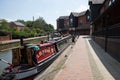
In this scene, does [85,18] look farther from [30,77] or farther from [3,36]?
[30,77]

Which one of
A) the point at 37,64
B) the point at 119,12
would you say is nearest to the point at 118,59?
the point at 37,64

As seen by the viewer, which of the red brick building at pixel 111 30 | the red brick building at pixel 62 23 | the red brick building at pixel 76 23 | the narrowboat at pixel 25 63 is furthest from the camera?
the red brick building at pixel 62 23

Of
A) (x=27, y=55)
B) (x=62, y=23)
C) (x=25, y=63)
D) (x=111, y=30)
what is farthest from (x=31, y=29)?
(x=27, y=55)

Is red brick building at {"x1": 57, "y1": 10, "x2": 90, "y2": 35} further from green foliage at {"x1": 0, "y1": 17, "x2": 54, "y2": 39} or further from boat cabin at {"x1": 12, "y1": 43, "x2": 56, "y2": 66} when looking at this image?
boat cabin at {"x1": 12, "y1": 43, "x2": 56, "y2": 66}

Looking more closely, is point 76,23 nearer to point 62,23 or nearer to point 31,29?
point 62,23

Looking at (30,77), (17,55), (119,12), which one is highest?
(119,12)

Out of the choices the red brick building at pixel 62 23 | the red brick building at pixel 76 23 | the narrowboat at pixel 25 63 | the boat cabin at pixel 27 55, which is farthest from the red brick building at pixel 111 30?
the red brick building at pixel 62 23

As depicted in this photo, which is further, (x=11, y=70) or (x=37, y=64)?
(x=37, y=64)

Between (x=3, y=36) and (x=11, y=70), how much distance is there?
35.1 m

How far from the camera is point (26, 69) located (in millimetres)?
11109

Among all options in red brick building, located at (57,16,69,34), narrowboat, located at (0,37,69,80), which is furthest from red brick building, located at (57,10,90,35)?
narrowboat, located at (0,37,69,80)

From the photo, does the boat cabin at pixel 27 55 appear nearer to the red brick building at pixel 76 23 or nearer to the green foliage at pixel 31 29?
the green foliage at pixel 31 29

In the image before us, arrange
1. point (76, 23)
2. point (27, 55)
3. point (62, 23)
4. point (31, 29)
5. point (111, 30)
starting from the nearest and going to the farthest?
1. point (27, 55)
2. point (111, 30)
3. point (76, 23)
4. point (31, 29)
5. point (62, 23)

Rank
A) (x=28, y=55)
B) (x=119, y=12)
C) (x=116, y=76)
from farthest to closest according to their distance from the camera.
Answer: (x=119, y=12)
(x=28, y=55)
(x=116, y=76)
